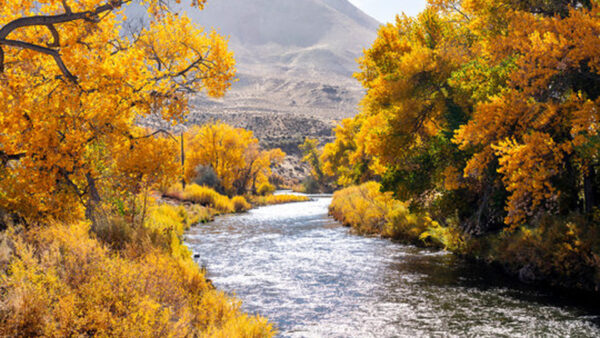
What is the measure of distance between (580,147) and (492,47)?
3526mm

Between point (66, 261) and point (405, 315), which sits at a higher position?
point (66, 261)

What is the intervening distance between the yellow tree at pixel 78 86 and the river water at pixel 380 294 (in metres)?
5.27

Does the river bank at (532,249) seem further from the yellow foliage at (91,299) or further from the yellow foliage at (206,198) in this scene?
the yellow foliage at (206,198)

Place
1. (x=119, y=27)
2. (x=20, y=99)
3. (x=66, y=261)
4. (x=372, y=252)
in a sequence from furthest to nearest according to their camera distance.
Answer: (x=372, y=252), (x=119, y=27), (x=20, y=99), (x=66, y=261)

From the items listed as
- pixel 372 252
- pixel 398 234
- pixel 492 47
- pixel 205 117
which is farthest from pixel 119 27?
pixel 205 117

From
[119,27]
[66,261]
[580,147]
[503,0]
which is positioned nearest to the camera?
[66,261]

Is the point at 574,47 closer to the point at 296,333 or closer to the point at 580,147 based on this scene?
the point at 580,147

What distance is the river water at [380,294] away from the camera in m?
9.32

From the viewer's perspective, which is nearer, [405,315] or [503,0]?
[405,315]

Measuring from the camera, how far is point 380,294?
12.0m

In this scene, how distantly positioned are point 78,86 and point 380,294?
9.08 m

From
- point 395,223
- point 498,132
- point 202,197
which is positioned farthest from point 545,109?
point 202,197

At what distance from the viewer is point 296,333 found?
9.04m

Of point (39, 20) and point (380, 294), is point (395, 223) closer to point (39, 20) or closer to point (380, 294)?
point (380, 294)
